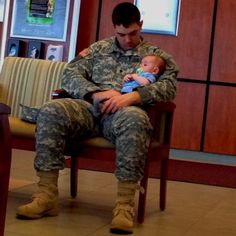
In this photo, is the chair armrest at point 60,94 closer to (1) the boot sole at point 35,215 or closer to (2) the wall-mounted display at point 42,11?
(1) the boot sole at point 35,215

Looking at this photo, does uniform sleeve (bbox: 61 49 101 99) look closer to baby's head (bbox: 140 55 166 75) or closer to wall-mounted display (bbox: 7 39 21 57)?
baby's head (bbox: 140 55 166 75)

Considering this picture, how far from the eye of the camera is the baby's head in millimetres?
2691

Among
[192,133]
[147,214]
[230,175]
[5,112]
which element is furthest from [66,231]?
[192,133]

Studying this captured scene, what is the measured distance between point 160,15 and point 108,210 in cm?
308

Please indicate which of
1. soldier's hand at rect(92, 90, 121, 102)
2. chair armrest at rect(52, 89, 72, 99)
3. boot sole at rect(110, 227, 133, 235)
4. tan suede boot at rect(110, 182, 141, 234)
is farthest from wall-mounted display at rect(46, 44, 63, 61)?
boot sole at rect(110, 227, 133, 235)

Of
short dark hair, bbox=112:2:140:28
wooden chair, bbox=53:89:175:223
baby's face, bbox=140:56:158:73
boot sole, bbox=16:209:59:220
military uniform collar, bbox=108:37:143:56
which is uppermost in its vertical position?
short dark hair, bbox=112:2:140:28

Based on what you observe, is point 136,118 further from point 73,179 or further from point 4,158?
point 4,158

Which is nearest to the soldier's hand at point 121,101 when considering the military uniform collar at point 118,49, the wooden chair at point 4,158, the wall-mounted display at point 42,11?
the military uniform collar at point 118,49

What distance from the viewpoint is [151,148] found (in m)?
2.57

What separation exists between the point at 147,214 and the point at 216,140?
2727mm

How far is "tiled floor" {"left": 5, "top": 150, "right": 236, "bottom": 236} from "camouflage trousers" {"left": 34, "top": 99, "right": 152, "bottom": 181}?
0.85ft

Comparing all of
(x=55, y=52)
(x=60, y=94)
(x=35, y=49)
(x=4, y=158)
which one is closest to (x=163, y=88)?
(x=60, y=94)

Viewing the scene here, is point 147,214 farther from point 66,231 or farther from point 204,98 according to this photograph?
point 204,98

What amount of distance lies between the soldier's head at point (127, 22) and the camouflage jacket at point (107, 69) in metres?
0.07
